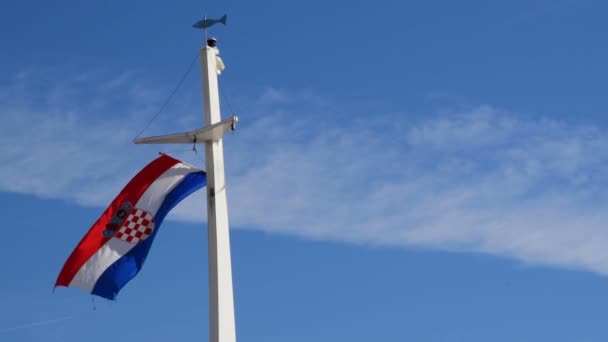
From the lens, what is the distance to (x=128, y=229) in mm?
26719

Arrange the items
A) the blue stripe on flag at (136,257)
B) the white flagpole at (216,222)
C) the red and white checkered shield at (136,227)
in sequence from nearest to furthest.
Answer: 1. the white flagpole at (216,222)
2. the blue stripe on flag at (136,257)
3. the red and white checkered shield at (136,227)

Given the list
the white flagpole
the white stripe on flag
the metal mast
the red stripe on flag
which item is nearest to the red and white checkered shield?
the white stripe on flag

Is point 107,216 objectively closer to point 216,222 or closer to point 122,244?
point 122,244

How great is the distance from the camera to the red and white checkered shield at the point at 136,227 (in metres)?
26.7

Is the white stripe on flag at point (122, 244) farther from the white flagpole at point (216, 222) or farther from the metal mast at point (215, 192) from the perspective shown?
the white flagpole at point (216, 222)

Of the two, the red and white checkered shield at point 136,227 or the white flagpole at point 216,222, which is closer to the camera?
the white flagpole at point 216,222

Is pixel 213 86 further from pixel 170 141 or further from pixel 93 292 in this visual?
pixel 93 292

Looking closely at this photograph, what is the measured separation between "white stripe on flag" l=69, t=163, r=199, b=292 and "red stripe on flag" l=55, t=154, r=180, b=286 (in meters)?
0.10

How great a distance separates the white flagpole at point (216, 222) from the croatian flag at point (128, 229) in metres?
1.06

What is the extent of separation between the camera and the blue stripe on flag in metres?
26.4

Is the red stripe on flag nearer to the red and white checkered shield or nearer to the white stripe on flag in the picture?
the white stripe on flag

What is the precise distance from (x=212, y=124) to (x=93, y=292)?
490 centimetres

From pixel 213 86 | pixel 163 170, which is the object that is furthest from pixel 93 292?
pixel 213 86

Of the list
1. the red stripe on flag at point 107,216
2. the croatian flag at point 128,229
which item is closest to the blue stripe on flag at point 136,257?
the croatian flag at point 128,229
